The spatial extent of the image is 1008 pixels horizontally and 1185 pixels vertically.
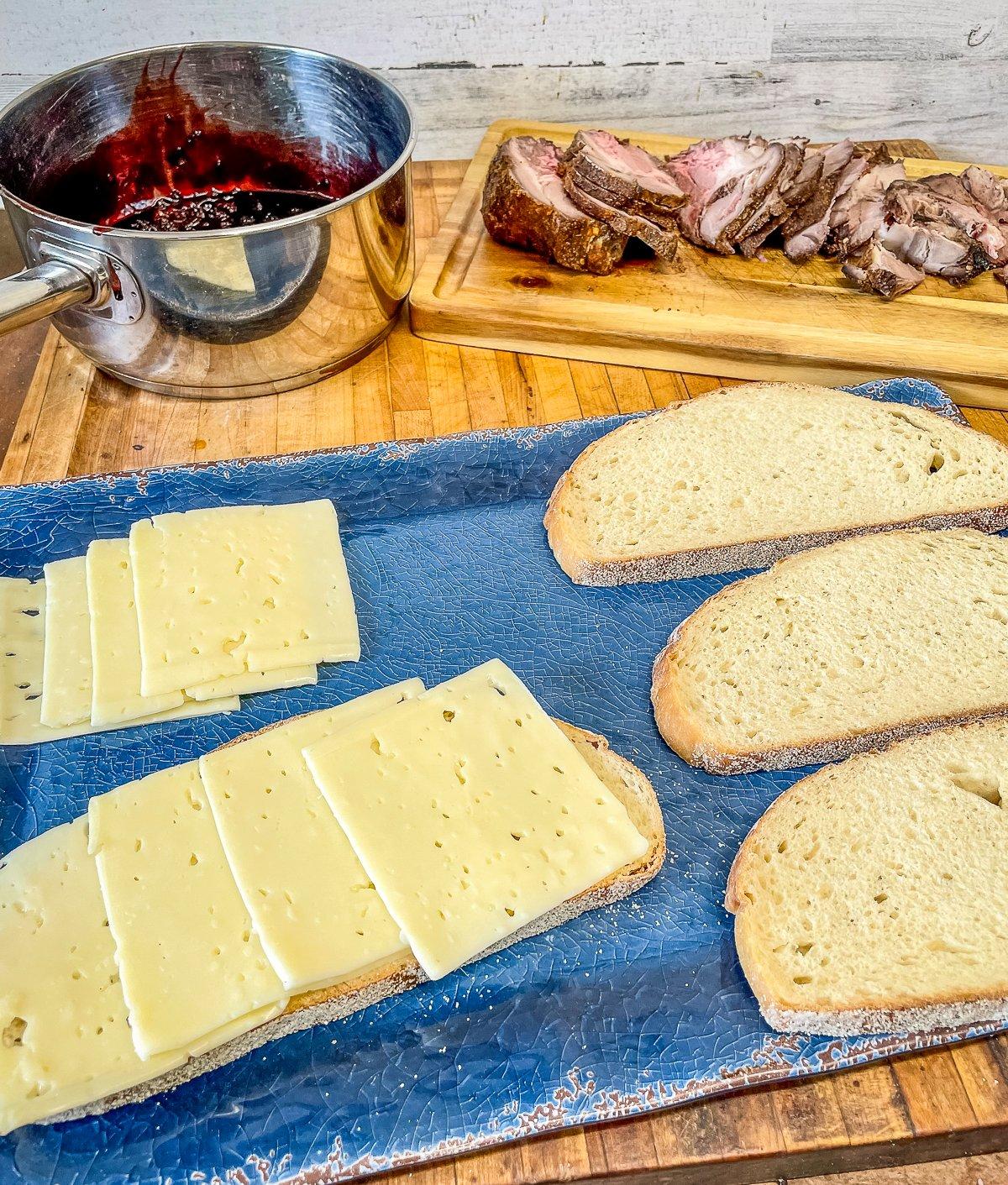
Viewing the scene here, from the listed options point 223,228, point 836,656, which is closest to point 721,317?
point 836,656

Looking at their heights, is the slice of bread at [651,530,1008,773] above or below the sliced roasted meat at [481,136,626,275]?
below

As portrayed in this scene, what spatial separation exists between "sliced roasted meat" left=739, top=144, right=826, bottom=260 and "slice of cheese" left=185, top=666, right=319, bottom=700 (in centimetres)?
209

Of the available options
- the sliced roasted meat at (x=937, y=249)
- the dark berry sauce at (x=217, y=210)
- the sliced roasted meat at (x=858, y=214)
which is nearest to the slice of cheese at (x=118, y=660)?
the dark berry sauce at (x=217, y=210)

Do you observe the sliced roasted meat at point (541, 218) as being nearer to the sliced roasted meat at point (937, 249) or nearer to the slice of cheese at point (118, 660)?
the sliced roasted meat at point (937, 249)

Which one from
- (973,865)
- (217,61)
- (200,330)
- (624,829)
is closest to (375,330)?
(200,330)

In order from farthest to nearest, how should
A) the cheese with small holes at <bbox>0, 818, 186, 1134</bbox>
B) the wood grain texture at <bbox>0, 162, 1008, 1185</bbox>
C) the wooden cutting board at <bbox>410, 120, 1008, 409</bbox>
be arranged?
the wooden cutting board at <bbox>410, 120, 1008, 409</bbox> → the wood grain texture at <bbox>0, 162, 1008, 1185</bbox> → the cheese with small holes at <bbox>0, 818, 186, 1134</bbox>

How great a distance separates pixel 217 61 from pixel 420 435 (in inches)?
50.9

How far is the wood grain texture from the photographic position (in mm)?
1621

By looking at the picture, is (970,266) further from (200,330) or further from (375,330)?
(200,330)

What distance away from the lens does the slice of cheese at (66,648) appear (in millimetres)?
2064

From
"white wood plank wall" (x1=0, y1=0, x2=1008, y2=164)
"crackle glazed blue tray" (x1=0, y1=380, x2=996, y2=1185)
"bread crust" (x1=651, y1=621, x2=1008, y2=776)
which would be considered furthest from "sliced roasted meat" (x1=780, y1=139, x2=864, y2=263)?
"bread crust" (x1=651, y1=621, x2=1008, y2=776)

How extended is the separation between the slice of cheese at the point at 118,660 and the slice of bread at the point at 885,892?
117 cm

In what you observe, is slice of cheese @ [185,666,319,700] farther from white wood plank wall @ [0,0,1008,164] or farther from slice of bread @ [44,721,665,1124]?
white wood plank wall @ [0,0,1008,164]

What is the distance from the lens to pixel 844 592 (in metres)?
2.34
